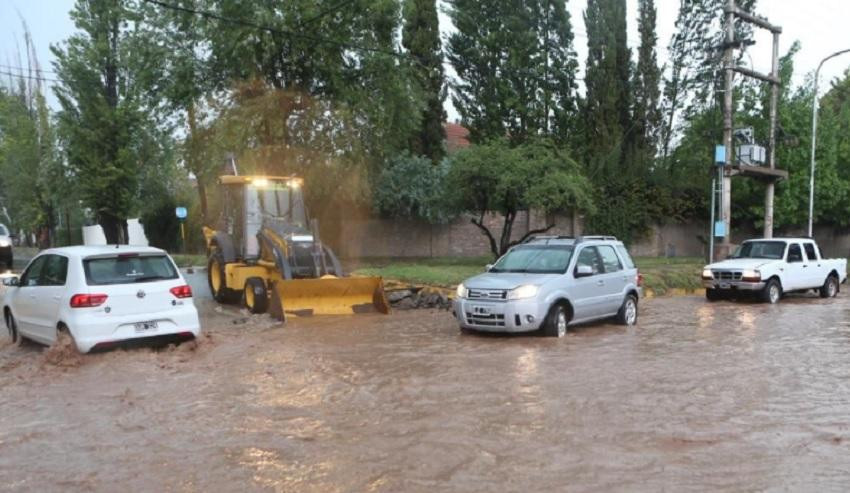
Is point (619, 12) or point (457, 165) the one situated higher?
point (619, 12)

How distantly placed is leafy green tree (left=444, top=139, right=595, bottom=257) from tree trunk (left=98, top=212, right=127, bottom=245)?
62.8ft

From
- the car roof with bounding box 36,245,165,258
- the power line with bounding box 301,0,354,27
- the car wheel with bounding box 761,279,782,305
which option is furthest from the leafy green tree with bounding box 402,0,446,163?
the car roof with bounding box 36,245,165,258

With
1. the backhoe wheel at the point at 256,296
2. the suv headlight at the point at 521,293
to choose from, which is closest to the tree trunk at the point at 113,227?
the backhoe wheel at the point at 256,296

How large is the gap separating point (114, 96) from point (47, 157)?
18.5 feet

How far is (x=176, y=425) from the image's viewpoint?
22.7ft

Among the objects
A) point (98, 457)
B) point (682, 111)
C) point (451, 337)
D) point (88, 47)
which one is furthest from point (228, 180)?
point (682, 111)

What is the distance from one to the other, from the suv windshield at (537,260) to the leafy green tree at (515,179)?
9075 mm

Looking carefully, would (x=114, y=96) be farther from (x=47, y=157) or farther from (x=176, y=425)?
(x=176, y=425)

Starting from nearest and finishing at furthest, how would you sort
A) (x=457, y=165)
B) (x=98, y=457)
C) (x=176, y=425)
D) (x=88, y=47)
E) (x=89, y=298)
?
(x=98, y=457)
(x=176, y=425)
(x=89, y=298)
(x=457, y=165)
(x=88, y=47)

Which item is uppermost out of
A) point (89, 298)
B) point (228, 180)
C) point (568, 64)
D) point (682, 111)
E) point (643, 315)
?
point (568, 64)

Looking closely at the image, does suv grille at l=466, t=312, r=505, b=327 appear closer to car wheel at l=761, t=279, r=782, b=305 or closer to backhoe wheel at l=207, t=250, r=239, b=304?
backhoe wheel at l=207, t=250, r=239, b=304

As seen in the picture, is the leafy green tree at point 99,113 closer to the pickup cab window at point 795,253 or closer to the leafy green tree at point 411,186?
the leafy green tree at point 411,186

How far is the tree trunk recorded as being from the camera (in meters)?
35.0

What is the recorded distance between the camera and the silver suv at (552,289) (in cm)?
1154
